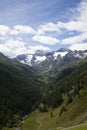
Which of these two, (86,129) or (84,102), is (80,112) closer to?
(84,102)

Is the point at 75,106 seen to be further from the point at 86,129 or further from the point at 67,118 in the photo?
the point at 86,129

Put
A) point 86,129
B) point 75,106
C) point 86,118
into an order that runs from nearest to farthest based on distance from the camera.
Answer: point 86,129
point 86,118
point 75,106

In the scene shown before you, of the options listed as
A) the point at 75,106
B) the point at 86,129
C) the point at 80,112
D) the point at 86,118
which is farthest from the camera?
the point at 75,106

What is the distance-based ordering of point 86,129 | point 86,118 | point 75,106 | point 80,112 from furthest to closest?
1. point 75,106
2. point 80,112
3. point 86,118
4. point 86,129

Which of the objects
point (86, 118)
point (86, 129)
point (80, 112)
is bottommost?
point (86, 129)

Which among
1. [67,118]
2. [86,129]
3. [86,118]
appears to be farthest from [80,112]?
[86,129]

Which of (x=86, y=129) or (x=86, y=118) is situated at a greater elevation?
(x=86, y=118)

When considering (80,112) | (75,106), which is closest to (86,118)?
(80,112)

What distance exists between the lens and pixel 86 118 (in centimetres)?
14450

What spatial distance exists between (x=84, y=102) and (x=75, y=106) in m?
9.09

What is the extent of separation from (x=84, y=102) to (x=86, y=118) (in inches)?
1792

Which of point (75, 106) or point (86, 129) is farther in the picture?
point (75, 106)

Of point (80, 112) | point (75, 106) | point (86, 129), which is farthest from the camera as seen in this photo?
point (75, 106)

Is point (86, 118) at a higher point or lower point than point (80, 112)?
lower
